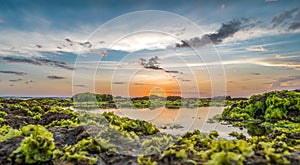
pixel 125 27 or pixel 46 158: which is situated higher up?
pixel 125 27

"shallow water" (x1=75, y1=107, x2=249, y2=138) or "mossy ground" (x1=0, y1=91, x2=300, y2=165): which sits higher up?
"mossy ground" (x1=0, y1=91, x2=300, y2=165)

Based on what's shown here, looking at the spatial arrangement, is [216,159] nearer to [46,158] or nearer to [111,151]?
[111,151]

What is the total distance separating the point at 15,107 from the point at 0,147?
24.9ft

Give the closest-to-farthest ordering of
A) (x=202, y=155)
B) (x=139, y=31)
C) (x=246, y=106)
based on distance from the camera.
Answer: (x=202, y=155), (x=139, y=31), (x=246, y=106)

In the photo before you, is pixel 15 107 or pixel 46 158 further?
pixel 15 107

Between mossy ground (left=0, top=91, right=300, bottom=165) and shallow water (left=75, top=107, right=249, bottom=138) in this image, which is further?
shallow water (left=75, top=107, right=249, bottom=138)

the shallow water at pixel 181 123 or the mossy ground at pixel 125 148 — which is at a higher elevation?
the mossy ground at pixel 125 148

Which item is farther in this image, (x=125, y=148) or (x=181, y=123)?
(x=181, y=123)

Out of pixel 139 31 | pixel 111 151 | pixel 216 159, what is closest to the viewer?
pixel 216 159

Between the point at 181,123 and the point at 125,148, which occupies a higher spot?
the point at 125,148

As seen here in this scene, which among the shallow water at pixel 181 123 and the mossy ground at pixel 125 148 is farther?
the shallow water at pixel 181 123

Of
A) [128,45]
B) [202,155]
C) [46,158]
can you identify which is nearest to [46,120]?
[128,45]

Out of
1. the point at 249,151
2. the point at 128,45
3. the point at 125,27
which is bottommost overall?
the point at 249,151

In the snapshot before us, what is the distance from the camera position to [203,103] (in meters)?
20.1
